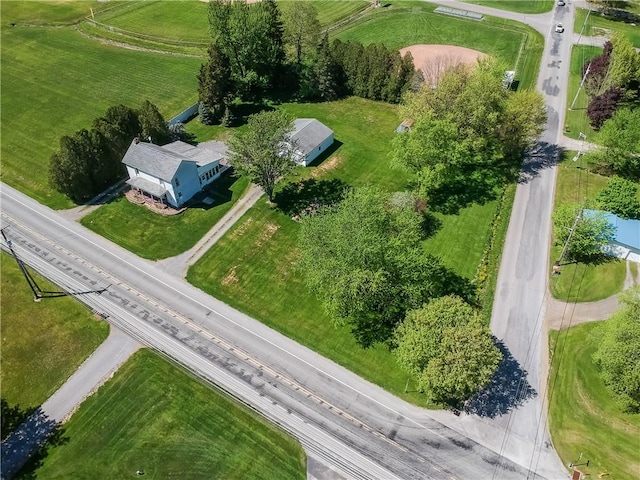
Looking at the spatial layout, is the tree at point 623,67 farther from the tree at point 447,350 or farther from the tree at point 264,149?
the tree at point 447,350

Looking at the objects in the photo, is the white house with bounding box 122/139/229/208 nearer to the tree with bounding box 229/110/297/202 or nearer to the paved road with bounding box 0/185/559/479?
the tree with bounding box 229/110/297/202

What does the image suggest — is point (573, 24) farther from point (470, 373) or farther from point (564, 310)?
point (470, 373)

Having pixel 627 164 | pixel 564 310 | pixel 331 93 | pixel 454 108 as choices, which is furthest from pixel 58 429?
pixel 627 164

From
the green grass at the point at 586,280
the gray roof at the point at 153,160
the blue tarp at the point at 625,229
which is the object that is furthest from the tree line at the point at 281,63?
the green grass at the point at 586,280

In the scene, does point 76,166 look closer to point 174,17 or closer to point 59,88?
point 59,88

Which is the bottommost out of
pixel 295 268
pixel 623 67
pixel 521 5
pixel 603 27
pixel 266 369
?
pixel 266 369

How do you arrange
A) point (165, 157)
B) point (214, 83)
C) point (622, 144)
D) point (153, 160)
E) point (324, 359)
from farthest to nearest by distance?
1. point (214, 83)
2. point (622, 144)
3. point (153, 160)
4. point (165, 157)
5. point (324, 359)

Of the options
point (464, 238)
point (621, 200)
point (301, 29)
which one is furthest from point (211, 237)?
point (621, 200)
